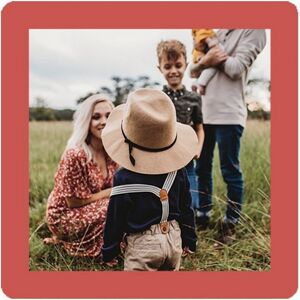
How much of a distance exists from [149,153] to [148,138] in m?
0.07

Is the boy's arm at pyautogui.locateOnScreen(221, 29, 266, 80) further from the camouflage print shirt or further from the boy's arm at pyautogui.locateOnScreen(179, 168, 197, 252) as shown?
the boy's arm at pyautogui.locateOnScreen(179, 168, 197, 252)

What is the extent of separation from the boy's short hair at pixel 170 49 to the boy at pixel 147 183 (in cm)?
68

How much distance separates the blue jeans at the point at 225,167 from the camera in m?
2.89

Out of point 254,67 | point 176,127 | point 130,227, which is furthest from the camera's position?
point 254,67

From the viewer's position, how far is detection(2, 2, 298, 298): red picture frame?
91.3 inches

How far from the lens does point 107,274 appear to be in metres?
2.35

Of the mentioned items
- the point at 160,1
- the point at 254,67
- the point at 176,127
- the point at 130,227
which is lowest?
the point at 130,227

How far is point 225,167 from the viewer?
9.71 ft

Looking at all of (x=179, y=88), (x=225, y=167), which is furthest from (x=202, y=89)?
(x=225, y=167)
